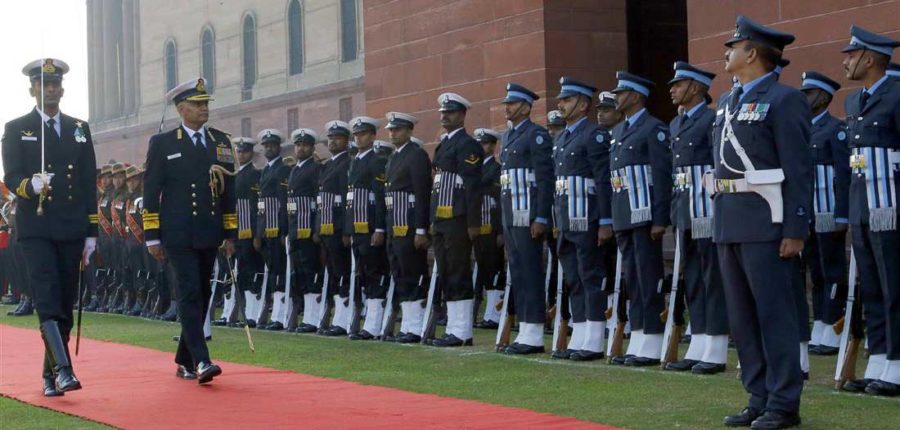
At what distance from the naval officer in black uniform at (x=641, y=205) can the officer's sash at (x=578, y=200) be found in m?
0.52

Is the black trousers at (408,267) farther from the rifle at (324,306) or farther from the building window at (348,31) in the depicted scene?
the building window at (348,31)

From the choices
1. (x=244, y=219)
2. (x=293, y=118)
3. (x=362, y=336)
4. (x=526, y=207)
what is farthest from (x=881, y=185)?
(x=293, y=118)

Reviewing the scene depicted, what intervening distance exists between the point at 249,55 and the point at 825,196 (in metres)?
44.6

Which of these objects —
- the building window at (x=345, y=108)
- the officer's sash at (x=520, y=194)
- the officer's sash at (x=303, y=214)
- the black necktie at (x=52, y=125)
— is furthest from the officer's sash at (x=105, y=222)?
the building window at (x=345, y=108)

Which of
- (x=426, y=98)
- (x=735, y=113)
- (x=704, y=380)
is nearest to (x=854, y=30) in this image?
(x=735, y=113)

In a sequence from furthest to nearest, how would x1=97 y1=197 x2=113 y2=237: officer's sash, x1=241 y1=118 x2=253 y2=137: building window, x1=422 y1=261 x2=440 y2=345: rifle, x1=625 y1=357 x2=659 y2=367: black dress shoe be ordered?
x1=241 y1=118 x2=253 y2=137: building window, x1=97 y1=197 x2=113 y2=237: officer's sash, x1=422 y1=261 x2=440 y2=345: rifle, x1=625 y1=357 x2=659 y2=367: black dress shoe

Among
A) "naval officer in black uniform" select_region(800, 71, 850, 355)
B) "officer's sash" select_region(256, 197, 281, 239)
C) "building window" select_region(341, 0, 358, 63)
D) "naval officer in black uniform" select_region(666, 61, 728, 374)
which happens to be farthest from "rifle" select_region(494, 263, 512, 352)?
"building window" select_region(341, 0, 358, 63)

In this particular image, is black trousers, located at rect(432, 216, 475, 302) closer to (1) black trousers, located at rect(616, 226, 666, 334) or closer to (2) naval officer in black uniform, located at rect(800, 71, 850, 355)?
(1) black trousers, located at rect(616, 226, 666, 334)

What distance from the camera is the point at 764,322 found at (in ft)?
28.2

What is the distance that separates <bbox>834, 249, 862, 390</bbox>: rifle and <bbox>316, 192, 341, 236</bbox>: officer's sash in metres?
7.43

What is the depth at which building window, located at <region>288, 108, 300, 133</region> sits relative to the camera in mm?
51094

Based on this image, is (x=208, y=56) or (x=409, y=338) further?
(x=208, y=56)

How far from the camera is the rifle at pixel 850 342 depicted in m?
10.2

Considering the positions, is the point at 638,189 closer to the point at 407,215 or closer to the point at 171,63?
Result: the point at 407,215
